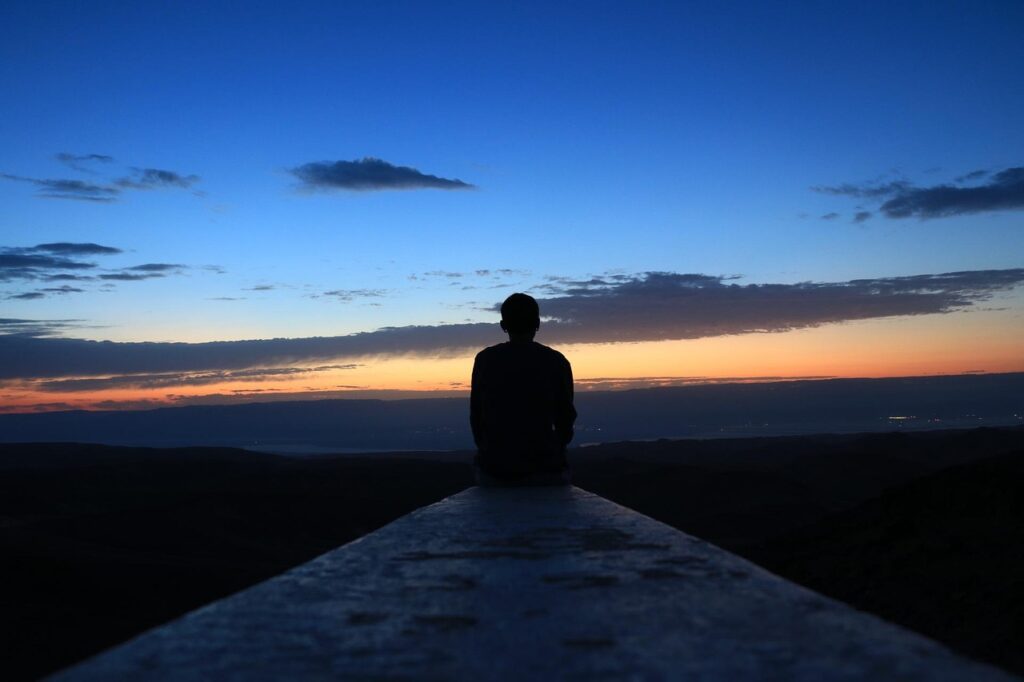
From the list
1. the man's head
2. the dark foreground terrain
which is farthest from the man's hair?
the dark foreground terrain

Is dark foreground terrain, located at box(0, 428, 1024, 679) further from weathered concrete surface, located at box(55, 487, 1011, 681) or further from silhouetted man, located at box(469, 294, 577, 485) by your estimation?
weathered concrete surface, located at box(55, 487, 1011, 681)

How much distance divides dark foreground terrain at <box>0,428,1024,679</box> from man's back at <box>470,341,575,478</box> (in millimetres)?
2621

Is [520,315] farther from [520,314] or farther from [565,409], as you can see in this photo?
[565,409]

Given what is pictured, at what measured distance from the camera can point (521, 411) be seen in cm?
452

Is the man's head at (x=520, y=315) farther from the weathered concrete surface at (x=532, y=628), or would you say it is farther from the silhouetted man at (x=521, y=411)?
the weathered concrete surface at (x=532, y=628)

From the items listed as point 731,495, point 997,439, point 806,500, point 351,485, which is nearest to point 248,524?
point 351,485

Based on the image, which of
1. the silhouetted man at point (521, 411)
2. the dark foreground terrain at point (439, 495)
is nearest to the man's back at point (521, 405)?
the silhouetted man at point (521, 411)

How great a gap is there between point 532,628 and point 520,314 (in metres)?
3.52

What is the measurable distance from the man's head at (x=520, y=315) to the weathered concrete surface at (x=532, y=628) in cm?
276

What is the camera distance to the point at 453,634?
129 centimetres

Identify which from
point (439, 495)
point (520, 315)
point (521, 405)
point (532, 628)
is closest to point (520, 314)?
point (520, 315)

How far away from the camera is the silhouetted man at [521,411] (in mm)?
4527

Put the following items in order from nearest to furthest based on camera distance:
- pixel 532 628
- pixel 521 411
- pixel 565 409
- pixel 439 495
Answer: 1. pixel 532 628
2. pixel 521 411
3. pixel 565 409
4. pixel 439 495

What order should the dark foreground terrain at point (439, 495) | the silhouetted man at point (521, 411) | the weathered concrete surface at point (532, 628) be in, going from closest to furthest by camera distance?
1. the weathered concrete surface at point (532, 628)
2. the silhouetted man at point (521, 411)
3. the dark foreground terrain at point (439, 495)
